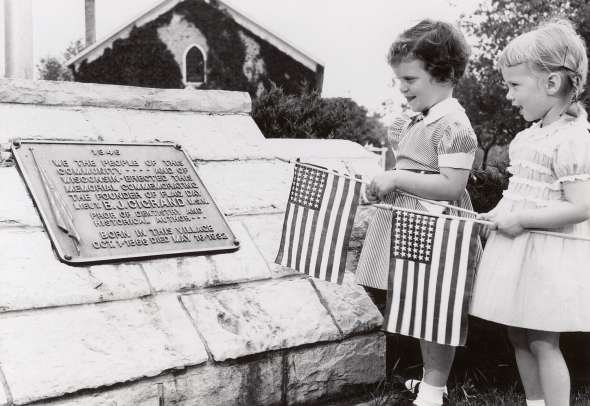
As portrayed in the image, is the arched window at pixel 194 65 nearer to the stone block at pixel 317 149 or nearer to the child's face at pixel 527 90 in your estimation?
the stone block at pixel 317 149

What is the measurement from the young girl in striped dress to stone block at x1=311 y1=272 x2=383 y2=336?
289 millimetres

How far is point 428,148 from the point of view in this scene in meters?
3.09

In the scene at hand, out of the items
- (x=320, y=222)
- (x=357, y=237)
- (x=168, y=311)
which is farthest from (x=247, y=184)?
(x=168, y=311)

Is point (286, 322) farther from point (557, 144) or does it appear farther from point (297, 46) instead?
point (297, 46)

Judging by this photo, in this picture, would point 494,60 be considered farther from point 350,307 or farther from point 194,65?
point 350,307

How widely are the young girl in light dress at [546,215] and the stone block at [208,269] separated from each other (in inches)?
46.4

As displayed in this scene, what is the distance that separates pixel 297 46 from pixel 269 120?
1539 centimetres

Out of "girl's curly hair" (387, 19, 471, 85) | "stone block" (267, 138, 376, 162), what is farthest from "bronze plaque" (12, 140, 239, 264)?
"girl's curly hair" (387, 19, 471, 85)

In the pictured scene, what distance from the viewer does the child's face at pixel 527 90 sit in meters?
2.71

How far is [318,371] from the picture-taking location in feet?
10.8

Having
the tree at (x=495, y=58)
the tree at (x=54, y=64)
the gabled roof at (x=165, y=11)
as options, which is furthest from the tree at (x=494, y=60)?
the tree at (x=54, y=64)

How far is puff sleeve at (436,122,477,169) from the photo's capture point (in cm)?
297

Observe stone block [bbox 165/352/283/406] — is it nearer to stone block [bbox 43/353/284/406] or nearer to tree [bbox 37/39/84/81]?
stone block [bbox 43/353/284/406]

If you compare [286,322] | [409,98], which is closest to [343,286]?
[286,322]
